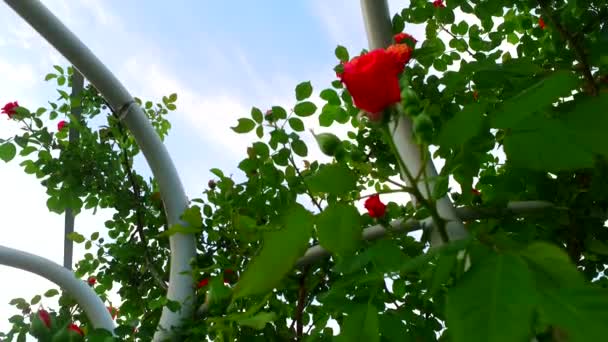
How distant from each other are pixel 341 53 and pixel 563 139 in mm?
940

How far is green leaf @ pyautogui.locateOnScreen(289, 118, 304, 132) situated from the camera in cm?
137

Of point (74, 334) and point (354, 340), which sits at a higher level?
point (74, 334)

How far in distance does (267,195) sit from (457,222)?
0.65 meters

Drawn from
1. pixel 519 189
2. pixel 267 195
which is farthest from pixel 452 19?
pixel 267 195

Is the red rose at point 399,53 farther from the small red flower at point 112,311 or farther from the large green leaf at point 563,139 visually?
the small red flower at point 112,311

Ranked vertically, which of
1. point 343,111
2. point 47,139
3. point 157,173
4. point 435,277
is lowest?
point 435,277

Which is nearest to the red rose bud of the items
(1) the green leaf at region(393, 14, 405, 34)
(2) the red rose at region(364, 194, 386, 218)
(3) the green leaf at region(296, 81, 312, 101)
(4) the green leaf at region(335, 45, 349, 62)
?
(2) the red rose at region(364, 194, 386, 218)

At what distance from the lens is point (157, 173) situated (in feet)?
6.20

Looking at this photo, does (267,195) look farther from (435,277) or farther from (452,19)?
(435,277)

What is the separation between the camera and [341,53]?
1.41 m

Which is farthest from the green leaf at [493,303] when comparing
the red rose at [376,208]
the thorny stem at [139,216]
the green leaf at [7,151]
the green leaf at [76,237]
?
the green leaf at [7,151]

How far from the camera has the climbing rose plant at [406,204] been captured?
481 millimetres

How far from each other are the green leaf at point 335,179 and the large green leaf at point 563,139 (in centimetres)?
18

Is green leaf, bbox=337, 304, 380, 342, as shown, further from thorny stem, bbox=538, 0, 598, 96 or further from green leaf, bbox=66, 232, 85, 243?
green leaf, bbox=66, 232, 85, 243
